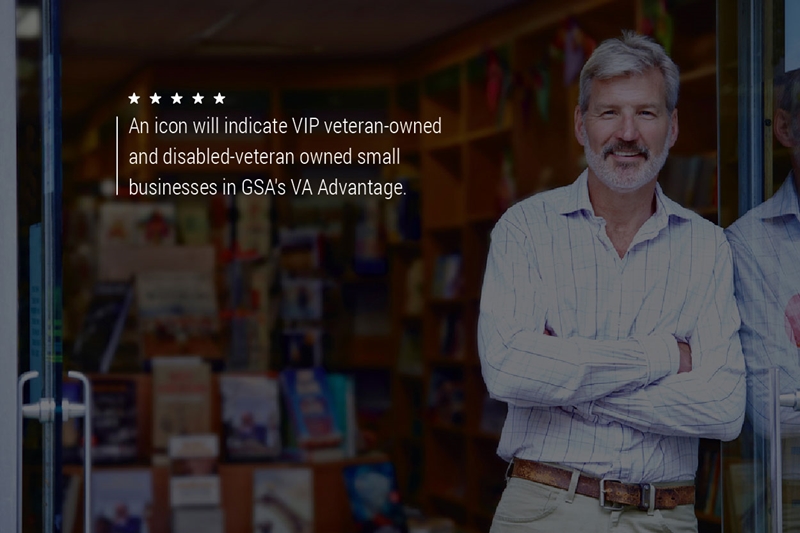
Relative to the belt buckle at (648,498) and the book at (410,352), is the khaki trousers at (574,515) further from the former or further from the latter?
the book at (410,352)

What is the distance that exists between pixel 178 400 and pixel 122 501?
469mm

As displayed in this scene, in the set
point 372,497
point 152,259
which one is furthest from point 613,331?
point 152,259

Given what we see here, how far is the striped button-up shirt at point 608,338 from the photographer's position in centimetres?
225

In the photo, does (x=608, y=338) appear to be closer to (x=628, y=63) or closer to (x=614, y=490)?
(x=614, y=490)

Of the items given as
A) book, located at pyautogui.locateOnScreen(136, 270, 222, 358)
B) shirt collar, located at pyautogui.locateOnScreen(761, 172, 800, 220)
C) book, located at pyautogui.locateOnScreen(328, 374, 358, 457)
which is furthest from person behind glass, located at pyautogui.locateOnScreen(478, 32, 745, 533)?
book, located at pyautogui.locateOnScreen(136, 270, 222, 358)

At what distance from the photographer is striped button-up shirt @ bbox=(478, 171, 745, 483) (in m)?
2.25

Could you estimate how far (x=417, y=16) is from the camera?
6.05 m

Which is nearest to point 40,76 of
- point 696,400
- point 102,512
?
point 696,400

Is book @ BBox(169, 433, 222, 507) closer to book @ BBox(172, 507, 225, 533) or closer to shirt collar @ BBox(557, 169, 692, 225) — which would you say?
book @ BBox(172, 507, 225, 533)

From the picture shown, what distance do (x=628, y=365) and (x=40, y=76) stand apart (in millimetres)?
1307

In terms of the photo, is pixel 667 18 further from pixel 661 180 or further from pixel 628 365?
pixel 628 365

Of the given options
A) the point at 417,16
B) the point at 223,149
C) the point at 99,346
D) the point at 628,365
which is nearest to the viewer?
the point at 628,365

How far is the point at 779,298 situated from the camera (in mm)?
2482

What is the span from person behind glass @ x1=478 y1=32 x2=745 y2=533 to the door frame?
3.08 feet
